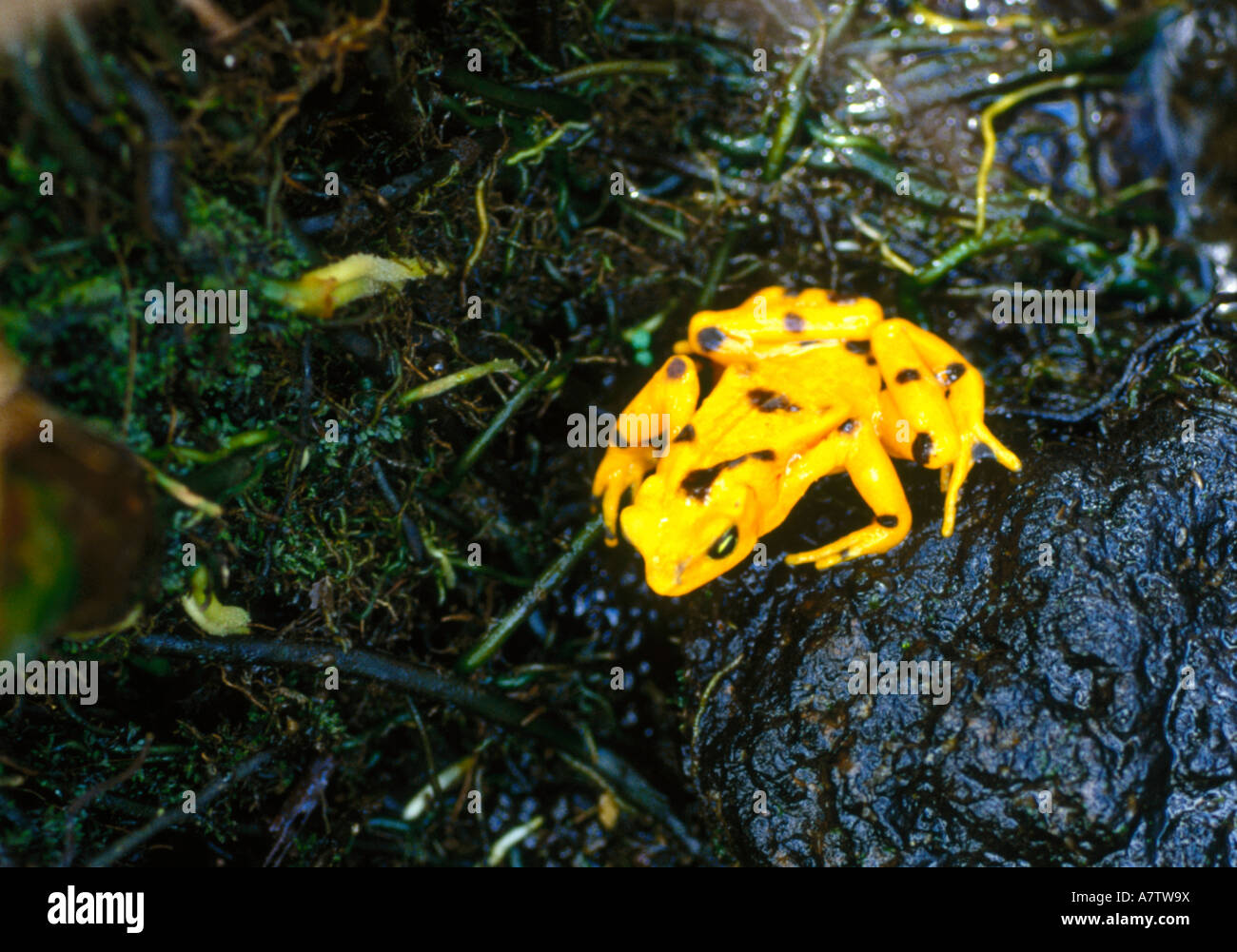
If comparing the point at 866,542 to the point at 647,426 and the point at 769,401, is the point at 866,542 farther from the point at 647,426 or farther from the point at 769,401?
the point at 647,426

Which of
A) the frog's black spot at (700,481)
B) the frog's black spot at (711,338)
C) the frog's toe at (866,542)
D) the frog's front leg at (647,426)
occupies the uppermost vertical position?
the frog's black spot at (711,338)

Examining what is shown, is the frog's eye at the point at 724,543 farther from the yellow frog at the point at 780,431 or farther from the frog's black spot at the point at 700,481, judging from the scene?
the frog's black spot at the point at 700,481

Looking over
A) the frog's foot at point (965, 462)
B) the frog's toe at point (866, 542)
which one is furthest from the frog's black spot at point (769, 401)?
the frog's foot at point (965, 462)

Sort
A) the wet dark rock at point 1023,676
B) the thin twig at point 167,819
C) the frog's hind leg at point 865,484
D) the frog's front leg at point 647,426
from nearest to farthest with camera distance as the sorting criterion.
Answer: the thin twig at point 167,819 → the wet dark rock at point 1023,676 → the frog's hind leg at point 865,484 → the frog's front leg at point 647,426

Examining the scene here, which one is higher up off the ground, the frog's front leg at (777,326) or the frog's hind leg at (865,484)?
the frog's front leg at (777,326)

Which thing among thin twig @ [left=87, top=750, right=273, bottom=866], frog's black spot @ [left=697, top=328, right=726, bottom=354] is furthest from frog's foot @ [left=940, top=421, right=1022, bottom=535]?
thin twig @ [left=87, top=750, right=273, bottom=866]

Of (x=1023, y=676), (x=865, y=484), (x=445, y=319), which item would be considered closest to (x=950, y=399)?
(x=865, y=484)

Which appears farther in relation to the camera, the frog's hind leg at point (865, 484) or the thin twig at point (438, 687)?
the frog's hind leg at point (865, 484)
